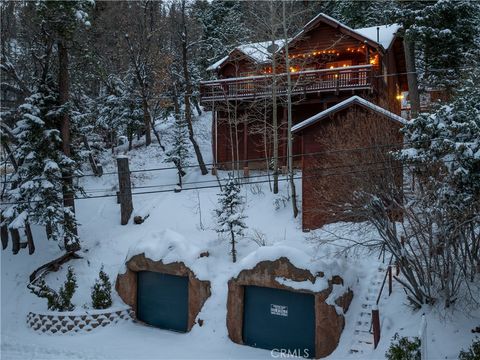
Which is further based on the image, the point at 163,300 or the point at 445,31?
the point at 445,31

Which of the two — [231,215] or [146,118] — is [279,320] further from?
[146,118]

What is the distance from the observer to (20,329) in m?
16.2

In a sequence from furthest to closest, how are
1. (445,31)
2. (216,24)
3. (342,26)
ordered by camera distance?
(216,24)
(342,26)
(445,31)

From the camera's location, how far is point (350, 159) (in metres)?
13.6

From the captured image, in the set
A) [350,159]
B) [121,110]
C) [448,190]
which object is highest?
[121,110]

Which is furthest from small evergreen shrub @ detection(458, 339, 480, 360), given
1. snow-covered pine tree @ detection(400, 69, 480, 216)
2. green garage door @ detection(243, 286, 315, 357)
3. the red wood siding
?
the red wood siding

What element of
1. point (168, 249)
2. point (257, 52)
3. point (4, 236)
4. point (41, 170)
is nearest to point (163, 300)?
point (168, 249)

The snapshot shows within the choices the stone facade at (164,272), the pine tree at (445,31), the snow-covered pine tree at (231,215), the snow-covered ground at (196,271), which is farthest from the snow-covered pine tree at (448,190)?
the pine tree at (445,31)

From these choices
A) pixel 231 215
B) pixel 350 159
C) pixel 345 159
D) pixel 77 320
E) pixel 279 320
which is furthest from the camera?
pixel 231 215

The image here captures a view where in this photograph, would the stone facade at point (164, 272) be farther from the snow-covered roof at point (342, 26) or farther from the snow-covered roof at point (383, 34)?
the snow-covered roof at point (383, 34)

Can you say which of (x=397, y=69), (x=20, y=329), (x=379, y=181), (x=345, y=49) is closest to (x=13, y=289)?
(x=20, y=329)

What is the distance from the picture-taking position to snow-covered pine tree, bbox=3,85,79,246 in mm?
17922

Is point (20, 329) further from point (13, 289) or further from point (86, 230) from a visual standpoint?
point (86, 230)

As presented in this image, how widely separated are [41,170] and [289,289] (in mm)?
11822
